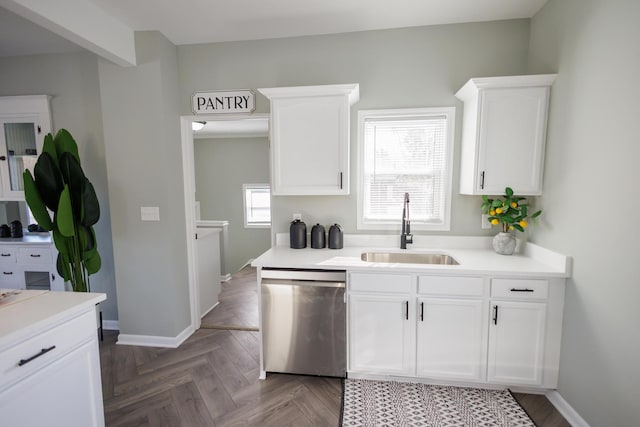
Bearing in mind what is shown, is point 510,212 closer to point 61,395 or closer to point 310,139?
point 310,139

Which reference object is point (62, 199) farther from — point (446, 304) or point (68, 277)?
point (446, 304)

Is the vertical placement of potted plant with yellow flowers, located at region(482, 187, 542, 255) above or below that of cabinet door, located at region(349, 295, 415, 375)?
above

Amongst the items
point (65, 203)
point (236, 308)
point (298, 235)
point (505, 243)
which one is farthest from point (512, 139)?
point (65, 203)

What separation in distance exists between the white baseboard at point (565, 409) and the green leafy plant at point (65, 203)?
12.2 ft

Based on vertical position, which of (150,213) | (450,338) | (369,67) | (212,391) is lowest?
(212,391)

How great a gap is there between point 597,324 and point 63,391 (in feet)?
8.98

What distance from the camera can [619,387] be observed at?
156 cm

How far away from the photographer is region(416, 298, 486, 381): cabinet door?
2092 mm

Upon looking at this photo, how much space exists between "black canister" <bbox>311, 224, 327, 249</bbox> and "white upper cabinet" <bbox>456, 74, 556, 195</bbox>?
Result: 1.27 m

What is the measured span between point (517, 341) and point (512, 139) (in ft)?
4.72

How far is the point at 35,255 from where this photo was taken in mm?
2900

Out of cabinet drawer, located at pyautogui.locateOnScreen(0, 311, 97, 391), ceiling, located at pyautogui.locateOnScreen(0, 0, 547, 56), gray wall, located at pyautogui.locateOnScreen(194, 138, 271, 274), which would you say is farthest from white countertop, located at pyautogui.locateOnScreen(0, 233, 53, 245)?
gray wall, located at pyautogui.locateOnScreen(194, 138, 271, 274)

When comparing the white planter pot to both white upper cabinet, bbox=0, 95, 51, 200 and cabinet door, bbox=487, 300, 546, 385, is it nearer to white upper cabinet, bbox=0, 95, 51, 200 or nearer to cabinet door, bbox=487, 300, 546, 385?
cabinet door, bbox=487, 300, 546, 385

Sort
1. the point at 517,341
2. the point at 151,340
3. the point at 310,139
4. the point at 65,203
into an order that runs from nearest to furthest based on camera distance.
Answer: the point at 517,341 < the point at 65,203 < the point at 310,139 < the point at 151,340
